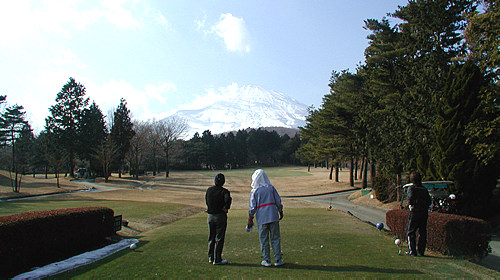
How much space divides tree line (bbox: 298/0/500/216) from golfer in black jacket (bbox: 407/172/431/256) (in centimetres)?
1196

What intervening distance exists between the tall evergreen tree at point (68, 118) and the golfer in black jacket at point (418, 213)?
228ft

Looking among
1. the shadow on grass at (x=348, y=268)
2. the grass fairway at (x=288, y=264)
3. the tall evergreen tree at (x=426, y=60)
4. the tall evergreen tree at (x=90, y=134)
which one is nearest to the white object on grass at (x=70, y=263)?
the grass fairway at (x=288, y=264)

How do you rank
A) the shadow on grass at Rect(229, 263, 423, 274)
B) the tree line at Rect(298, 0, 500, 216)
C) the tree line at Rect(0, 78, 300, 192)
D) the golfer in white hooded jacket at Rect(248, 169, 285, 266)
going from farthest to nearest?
the tree line at Rect(0, 78, 300, 192), the tree line at Rect(298, 0, 500, 216), the golfer in white hooded jacket at Rect(248, 169, 285, 266), the shadow on grass at Rect(229, 263, 423, 274)

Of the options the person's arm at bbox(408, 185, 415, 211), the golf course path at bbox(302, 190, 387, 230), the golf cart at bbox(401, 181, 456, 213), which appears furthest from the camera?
the golf course path at bbox(302, 190, 387, 230)

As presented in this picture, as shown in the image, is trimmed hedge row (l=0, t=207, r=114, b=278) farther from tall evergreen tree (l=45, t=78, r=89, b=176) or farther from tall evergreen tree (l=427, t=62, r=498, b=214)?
tall evergreen tree (l=45, t=78, r=89, b=176)

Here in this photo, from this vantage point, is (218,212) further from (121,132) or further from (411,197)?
(121,132)

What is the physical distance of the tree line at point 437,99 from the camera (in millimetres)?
17766

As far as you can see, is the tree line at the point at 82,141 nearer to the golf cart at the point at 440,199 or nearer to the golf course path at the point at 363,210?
the golf course path at the point at 363,210

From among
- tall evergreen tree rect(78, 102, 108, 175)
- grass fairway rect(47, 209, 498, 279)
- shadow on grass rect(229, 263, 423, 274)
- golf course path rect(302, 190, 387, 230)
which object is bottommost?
golf course path rect(302, 190, 387, 230)

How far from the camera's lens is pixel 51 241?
835 centimetres

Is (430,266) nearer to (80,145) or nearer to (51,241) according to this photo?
(51,241)

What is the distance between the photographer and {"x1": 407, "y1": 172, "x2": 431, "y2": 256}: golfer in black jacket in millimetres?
7840

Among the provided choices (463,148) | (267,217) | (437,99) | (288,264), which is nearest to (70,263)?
(267,217)

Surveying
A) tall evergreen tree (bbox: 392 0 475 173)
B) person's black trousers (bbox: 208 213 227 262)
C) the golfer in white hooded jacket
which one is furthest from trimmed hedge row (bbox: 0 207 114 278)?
tall evergreen tree (bbox: 392 0 475 173)
